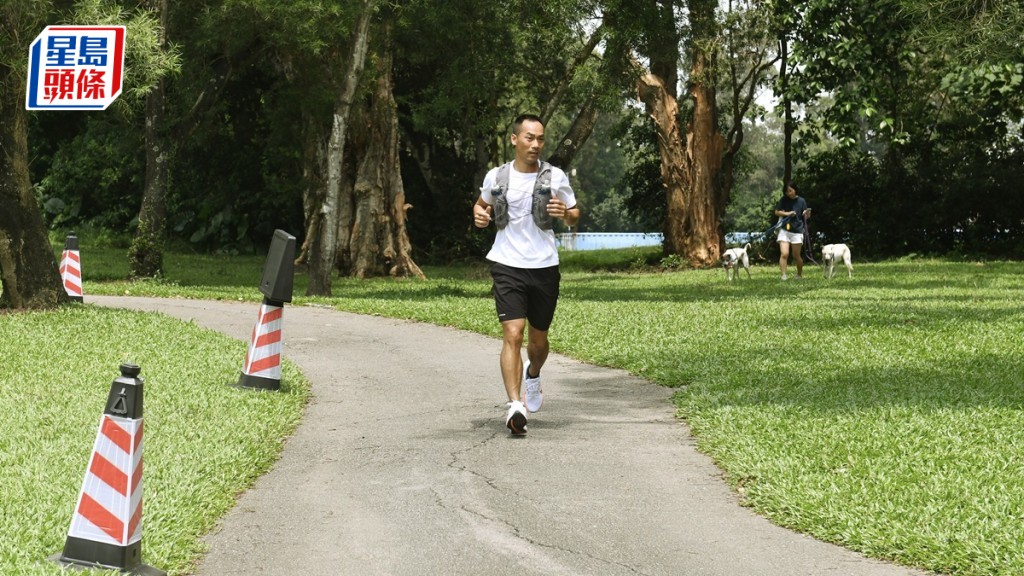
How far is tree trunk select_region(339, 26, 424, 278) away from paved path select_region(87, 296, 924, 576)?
61.2ft

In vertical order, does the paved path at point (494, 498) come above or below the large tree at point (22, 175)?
below

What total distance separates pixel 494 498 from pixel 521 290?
2.13 m

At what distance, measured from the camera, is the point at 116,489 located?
538 centimetres

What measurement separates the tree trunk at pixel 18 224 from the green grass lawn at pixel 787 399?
0.78 m

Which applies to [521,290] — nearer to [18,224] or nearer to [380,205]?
[18,224]

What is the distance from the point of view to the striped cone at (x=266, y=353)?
10.5 metres

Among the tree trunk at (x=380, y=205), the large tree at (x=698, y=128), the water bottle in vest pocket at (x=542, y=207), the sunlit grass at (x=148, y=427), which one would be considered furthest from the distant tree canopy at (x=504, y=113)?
the water bottle in vest pocket at (x=542, y=207)

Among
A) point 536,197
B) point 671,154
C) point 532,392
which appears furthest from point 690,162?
point 536,197

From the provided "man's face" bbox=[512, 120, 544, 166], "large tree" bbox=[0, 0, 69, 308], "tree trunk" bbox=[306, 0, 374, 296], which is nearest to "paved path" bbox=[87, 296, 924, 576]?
"man's face" bbox=[512, 120, 544, 166]

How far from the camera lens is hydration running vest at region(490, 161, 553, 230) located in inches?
338

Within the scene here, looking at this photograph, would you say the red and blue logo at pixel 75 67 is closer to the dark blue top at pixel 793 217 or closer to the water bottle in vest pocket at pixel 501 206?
the water bottle in vest pocket at pixel 501 206

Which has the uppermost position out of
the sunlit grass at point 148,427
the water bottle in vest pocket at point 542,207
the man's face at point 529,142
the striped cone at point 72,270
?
the man's face at point 529,142

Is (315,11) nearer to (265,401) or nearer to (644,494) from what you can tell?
(265,401)

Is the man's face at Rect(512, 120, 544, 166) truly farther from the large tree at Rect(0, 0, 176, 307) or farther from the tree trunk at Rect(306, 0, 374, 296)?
the tree trunk at Rect(306, 0, 374, 296)
